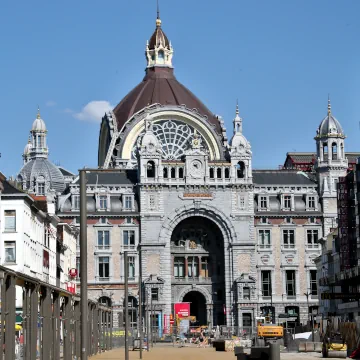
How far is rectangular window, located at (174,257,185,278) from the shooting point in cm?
16712

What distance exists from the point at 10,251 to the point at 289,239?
79798 mm

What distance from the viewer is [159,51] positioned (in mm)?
193250

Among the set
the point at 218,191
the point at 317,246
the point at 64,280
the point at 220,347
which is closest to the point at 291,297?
the point at 317,246

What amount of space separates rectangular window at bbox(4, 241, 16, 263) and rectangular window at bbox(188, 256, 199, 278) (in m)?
75.2

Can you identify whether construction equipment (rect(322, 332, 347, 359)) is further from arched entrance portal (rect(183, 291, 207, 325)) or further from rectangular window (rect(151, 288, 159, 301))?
arched entrance portal (rect(183, 291, 207, 325))

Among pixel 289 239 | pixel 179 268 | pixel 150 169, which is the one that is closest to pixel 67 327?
pixel 150 169

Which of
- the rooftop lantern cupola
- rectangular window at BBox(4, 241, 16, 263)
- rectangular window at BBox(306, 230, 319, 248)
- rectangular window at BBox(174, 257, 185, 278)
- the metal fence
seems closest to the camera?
the metal fence

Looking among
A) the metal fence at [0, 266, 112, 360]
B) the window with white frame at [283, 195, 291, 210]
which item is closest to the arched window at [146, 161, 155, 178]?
the window with white frame at [283, 195, 291, 210]

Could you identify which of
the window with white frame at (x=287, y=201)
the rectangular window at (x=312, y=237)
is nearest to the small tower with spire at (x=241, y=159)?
the window with white frame at (x=287, y=201)

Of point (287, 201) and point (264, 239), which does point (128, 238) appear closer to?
point (264, 239)

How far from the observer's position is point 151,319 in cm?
15775

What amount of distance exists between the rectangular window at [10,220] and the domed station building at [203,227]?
215ft

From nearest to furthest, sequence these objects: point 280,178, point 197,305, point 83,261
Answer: point 83,261 → point 280,178 → point 197,305

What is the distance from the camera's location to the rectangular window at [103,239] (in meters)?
162
